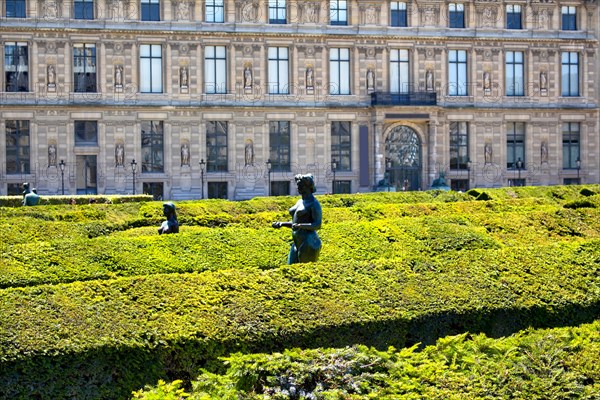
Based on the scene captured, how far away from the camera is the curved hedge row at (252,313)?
10.4 m

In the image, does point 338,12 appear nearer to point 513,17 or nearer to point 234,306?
point 513,17

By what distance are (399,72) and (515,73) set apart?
25.9 feet

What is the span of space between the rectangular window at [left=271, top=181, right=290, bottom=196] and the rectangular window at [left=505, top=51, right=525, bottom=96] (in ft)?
51.4

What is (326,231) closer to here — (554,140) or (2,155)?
(2,155)

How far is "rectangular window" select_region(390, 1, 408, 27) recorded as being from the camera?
181 feet

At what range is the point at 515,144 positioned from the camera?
2245 inches

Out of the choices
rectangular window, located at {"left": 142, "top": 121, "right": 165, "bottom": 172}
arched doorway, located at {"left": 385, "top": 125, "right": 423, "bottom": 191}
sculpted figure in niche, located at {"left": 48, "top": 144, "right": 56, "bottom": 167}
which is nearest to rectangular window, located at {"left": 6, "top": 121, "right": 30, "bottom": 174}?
sculpted figure in niche, located at {"left": 48, "top": 144, "right": 56, "bottom": 167}

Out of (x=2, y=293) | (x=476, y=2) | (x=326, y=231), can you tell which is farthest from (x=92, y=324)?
(x=476, y=2)

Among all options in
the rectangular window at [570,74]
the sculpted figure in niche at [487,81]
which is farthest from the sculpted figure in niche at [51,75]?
the rectangular window at [570,74]

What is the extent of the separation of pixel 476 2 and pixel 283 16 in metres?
12.5

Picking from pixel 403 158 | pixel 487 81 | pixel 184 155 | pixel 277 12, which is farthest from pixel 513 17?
pixel 184 155

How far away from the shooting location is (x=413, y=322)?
12.1 meters

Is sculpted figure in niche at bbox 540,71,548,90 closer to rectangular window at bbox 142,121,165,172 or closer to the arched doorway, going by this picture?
the arched doorway

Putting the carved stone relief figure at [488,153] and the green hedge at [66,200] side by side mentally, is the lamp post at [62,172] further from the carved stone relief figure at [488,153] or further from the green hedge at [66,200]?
the carved stone relief figure at [488,153]
